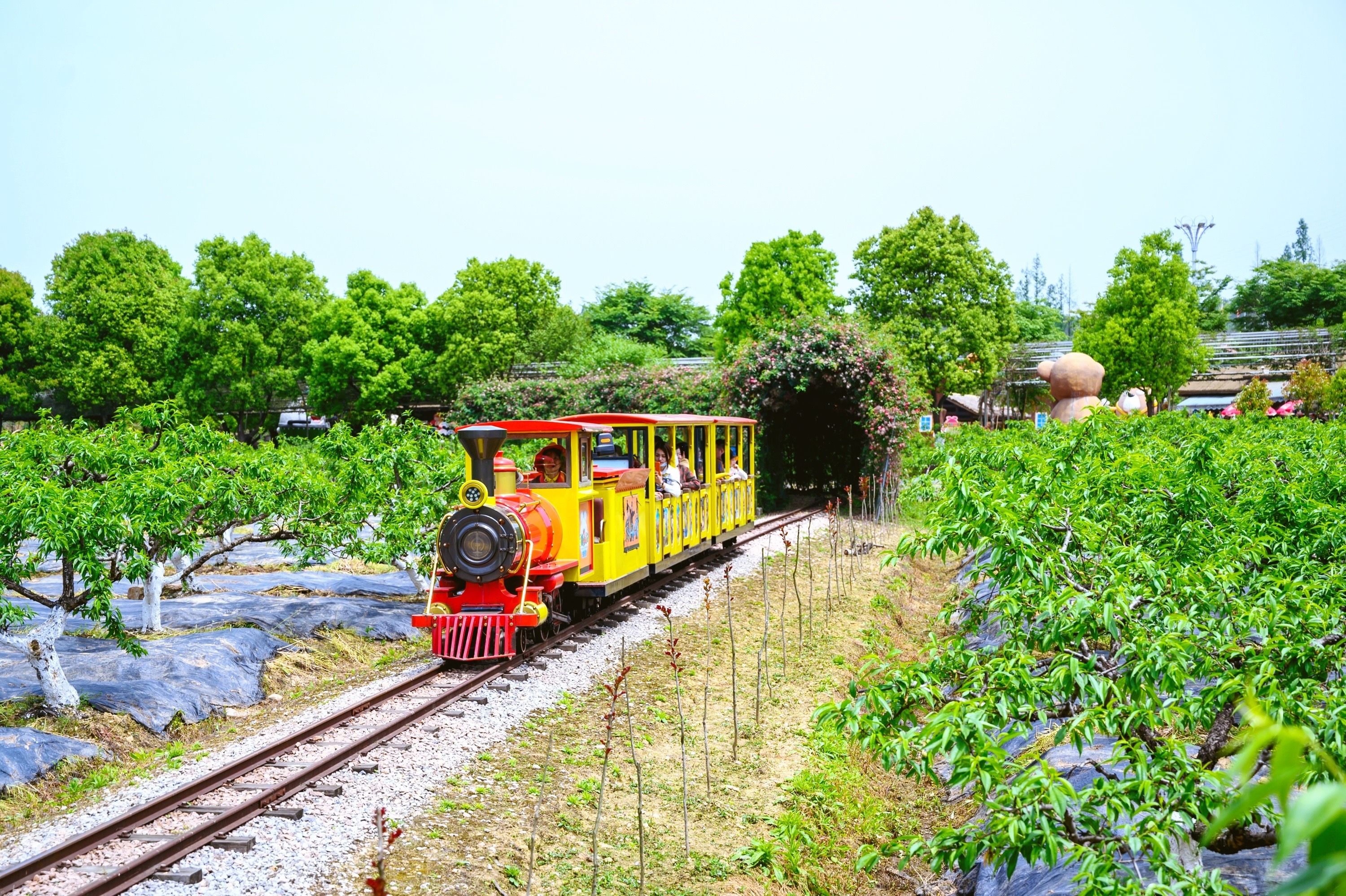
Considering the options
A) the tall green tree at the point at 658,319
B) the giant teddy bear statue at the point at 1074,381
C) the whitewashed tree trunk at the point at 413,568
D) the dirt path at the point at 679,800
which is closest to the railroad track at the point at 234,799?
the dirt path at the point at 679,800

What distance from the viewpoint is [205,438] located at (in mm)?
12680

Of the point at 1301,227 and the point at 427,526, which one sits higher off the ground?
the point at 1301,227

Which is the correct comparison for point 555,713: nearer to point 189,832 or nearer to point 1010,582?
point 189,832

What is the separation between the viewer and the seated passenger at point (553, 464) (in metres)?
11.5

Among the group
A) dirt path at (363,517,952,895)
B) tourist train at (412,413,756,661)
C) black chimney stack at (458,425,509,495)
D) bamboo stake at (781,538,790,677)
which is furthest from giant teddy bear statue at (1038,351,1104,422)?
black chimney stack at (458,425,509,495)

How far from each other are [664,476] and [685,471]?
0.99 m

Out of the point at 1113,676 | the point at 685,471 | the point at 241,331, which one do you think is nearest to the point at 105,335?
the point at 241,331

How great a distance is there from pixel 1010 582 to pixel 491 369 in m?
→ 35.1

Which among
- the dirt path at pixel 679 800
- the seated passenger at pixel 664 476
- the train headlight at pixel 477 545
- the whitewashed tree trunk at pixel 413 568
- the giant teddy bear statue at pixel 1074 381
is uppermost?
→ the giant teddy bear statue at pixel 1074 381

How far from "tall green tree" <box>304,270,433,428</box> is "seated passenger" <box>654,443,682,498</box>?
2516 centimetres

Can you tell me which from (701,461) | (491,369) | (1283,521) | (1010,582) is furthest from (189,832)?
(491,369)

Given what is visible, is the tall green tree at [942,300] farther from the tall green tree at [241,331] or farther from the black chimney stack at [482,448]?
the black chimney stack at [482,448]

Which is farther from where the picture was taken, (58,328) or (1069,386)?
(58,328)

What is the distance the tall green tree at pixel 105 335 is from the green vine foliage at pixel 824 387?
23.6 m
